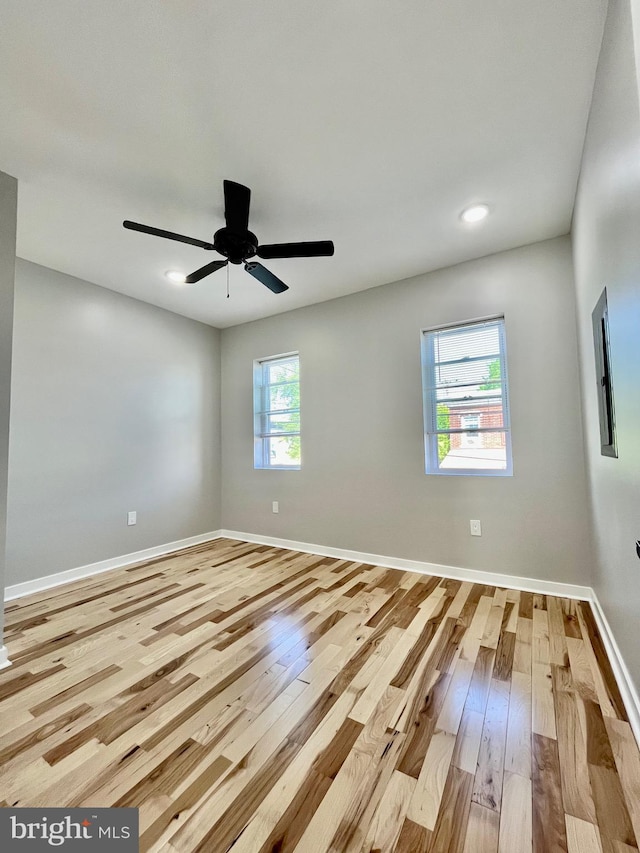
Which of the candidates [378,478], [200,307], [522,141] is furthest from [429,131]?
[200,307]

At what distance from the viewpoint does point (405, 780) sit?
1178 millimetres

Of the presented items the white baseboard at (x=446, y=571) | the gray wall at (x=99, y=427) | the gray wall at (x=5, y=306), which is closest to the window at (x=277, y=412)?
the gray wall at (x=99, y=427)

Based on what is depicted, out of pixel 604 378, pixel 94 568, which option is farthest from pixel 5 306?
pixel 604 378

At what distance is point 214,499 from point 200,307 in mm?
2341

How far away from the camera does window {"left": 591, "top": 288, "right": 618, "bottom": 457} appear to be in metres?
1.62

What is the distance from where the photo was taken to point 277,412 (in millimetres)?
4301

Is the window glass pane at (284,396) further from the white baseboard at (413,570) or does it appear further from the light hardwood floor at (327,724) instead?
the light hardwood floor at (327,724)

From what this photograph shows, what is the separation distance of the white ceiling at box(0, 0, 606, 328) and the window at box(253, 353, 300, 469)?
5.67 ft

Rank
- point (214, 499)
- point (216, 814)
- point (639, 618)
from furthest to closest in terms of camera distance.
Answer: point (214, 499) → point (639, 618) → point (216, 814)

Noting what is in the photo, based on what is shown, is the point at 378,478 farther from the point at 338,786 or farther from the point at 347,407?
the point at 338,786

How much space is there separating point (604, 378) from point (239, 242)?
2137 millimetres

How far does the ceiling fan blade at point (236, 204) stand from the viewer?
5.98ft

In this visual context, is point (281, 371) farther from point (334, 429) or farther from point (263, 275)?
point (263, 275)

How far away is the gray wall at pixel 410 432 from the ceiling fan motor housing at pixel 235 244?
1622 mm
